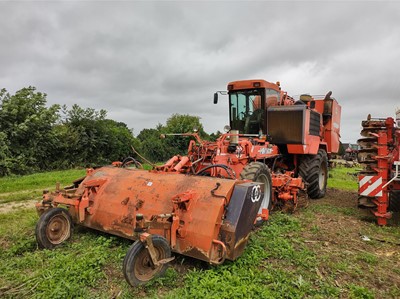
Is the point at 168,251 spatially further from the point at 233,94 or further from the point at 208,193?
the point at 233,94

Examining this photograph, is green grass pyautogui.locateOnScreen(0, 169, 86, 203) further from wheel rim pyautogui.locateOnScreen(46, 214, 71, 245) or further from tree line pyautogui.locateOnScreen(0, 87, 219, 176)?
wheel rim pyautogui.locateOnScreen(46, 214, 71, 245)

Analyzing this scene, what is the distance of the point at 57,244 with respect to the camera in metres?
4.27

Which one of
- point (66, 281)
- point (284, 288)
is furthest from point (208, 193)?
point (66, 281)

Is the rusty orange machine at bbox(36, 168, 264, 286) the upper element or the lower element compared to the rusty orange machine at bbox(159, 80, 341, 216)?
lower

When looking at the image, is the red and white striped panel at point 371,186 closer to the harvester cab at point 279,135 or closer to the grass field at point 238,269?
the grass field at point 238,269

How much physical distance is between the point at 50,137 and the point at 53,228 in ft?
43.8

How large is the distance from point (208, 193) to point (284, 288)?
1399 millimetres

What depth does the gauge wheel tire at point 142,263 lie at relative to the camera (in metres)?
3.05

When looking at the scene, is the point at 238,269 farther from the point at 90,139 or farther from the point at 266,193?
the point at 90,139

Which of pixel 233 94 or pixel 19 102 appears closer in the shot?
pixel 233 94

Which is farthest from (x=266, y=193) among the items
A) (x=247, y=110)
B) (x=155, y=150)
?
(x=155, y=150)

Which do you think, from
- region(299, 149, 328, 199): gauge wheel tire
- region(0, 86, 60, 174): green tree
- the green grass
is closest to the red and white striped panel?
region(299, 149, 328, 199): gauge wheel tire

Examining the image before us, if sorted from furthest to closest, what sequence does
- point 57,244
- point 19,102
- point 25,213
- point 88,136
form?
point 88,136
point 19,102
point 25,213
point 57,244

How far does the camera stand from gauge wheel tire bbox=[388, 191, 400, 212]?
22.3ft
